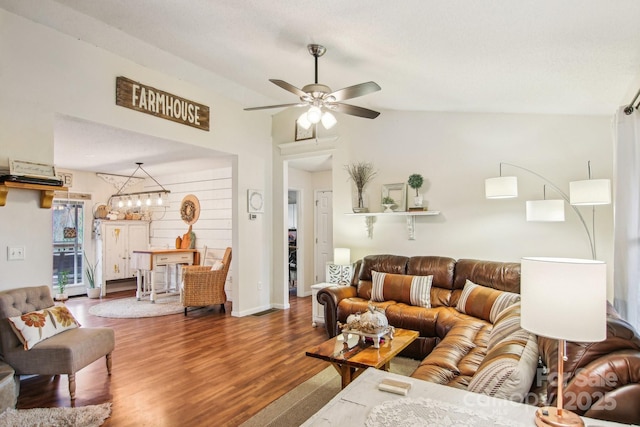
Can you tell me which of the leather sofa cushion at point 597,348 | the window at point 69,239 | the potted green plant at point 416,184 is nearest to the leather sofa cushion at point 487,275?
the potted green plant at point 416,184

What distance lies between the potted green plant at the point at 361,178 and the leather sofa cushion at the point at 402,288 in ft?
3.41

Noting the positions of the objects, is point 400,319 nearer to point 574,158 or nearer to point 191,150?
point 574,158

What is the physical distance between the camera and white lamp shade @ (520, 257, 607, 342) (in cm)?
123

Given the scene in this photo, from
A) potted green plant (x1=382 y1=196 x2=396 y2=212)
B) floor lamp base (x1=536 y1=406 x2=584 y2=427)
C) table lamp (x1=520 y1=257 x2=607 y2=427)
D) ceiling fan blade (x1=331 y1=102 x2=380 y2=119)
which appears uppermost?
ceiling fan blade (x1=331 y1=102 x2=380 y2=119)

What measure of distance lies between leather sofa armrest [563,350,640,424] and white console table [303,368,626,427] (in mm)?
75

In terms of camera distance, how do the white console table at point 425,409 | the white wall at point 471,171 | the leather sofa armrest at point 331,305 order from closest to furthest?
the white console table at point 425,409 → the white wall at point 471,171 → the leather sofa armrest at point 331,305

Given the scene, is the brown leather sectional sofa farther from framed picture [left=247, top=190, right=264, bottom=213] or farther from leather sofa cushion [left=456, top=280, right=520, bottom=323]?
framed picture [left=247, top=190, right=264, bottom=213]

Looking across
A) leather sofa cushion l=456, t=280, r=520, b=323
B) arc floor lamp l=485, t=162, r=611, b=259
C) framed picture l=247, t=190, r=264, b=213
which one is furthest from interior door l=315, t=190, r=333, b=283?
arc floor lamp l=485, t=162, r=611, b=259

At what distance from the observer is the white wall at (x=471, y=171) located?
12.3 ft

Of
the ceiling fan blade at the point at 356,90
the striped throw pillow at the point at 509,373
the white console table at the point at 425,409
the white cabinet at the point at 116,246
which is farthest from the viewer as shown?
the white cabinet at the point at 116,246

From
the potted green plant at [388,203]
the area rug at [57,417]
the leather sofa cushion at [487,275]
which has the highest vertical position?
the potted green plant at [388,203]

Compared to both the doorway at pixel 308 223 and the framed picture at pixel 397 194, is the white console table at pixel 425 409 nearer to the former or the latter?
the framed picture at pixel 397 194

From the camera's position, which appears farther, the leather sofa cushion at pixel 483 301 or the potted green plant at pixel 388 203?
the potted green plant at pixel 388 203

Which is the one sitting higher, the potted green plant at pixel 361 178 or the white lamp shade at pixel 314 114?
the white lamp shade at pixel 314 114
